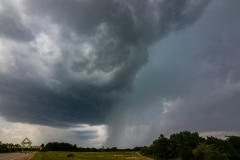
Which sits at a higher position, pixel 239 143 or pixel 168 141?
pixel 168 141

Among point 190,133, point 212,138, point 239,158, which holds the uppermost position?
point 190,133

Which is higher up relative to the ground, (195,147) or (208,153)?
(195,147)

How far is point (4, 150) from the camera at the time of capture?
153250 millimetres

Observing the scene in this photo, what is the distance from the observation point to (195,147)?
82625 millimetres

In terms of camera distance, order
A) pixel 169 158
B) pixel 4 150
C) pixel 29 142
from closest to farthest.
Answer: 1. pixel 29 142
2. pixel 169 158
3. pixel 4 150

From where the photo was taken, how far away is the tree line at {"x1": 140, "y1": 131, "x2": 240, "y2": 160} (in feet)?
213

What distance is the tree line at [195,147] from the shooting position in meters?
64.9

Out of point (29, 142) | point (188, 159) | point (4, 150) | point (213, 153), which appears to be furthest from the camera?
point (4, 150)

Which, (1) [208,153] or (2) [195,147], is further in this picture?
(2) [195,147]

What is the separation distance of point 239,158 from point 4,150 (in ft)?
404

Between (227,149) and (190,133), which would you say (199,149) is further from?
(190,133)

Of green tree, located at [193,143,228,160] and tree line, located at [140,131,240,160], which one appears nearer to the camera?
green tree, located at [193,143,228,160]

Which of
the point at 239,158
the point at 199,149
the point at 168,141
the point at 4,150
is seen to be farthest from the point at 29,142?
the point at 4,150

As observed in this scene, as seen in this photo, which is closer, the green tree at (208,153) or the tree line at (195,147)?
the green tree at (208,153)
